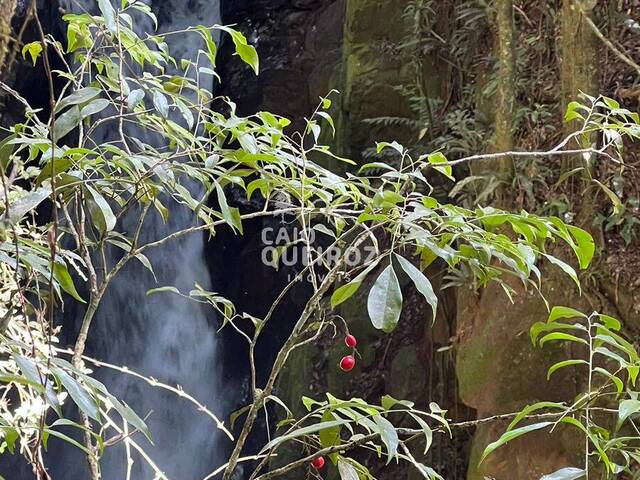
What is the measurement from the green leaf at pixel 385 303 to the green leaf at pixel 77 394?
353 mm

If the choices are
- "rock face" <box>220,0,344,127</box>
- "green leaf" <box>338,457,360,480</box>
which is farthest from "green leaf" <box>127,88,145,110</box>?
"rock face" <box>220,0,344,127</box>

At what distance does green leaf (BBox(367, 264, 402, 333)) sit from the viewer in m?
0.82

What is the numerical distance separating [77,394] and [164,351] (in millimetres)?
6650

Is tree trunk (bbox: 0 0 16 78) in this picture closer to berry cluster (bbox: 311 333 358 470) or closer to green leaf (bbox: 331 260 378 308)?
green leaf (bbox: 331 260 378 308)

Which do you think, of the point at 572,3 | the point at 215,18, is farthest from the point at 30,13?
the point at 215,18

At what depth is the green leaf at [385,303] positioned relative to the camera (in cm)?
82

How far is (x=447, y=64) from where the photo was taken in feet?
14.5

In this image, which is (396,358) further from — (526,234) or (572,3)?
(526,234)

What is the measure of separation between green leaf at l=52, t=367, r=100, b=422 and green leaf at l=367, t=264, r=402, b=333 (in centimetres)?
35

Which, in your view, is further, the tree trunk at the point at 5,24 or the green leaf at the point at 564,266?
the green leaf at the point at 564,266

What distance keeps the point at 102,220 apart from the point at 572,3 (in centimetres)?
240

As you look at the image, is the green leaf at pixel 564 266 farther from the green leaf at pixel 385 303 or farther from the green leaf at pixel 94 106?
the green leaf at pixel 94 106

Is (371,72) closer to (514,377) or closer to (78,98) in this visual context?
(514,377)

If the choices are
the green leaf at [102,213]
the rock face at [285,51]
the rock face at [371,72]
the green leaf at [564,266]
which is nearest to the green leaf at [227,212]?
the green leaf at [102,213]
